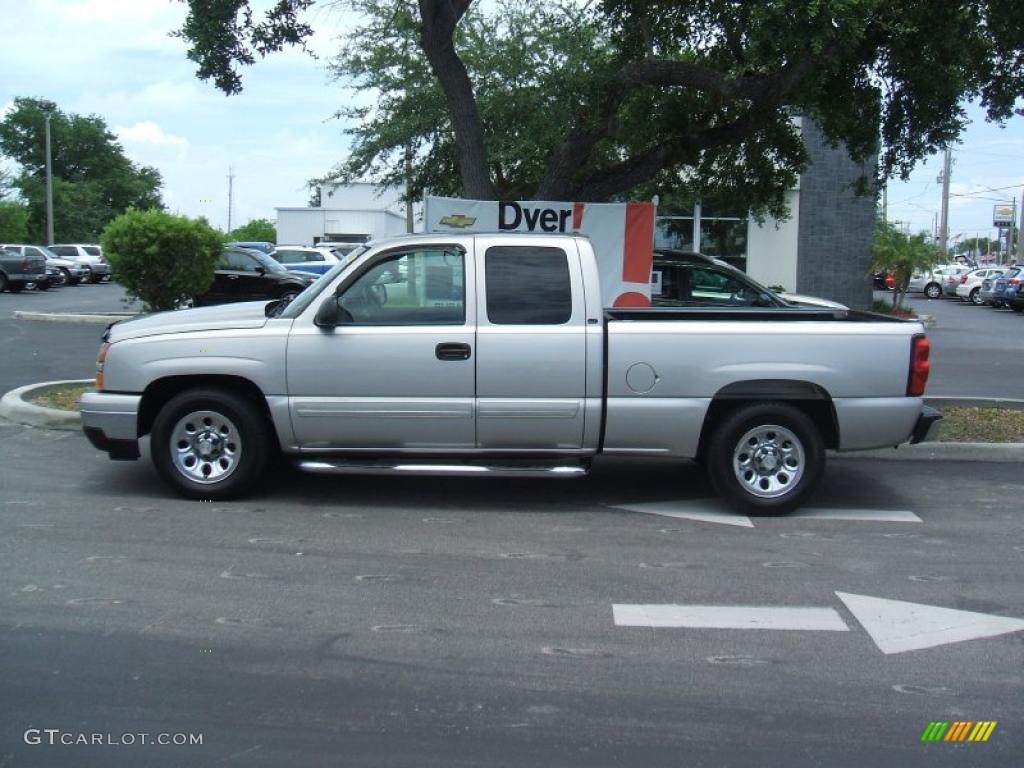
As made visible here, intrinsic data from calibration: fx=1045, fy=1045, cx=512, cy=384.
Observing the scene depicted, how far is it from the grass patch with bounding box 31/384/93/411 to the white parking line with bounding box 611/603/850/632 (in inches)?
274

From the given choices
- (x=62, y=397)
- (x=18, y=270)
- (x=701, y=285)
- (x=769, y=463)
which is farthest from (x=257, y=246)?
(x=769, y=463)

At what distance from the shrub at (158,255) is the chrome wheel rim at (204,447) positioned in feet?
34.8

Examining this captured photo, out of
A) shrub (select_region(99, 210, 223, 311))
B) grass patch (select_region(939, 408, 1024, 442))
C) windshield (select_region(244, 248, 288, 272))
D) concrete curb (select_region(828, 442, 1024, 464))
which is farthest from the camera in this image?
windshield (select_region(244, 248, 288, 272))

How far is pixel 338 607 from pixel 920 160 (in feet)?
28.9

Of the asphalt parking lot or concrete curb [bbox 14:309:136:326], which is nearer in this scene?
the asphalt parking lot

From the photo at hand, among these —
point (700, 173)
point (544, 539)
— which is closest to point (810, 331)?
point (544, 539)

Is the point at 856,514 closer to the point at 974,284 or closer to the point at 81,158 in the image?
the point at 974,284

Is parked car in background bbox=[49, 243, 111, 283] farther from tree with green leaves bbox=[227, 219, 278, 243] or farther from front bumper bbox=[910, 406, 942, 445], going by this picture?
front bumper bbox=[910, 406, 942, 445]

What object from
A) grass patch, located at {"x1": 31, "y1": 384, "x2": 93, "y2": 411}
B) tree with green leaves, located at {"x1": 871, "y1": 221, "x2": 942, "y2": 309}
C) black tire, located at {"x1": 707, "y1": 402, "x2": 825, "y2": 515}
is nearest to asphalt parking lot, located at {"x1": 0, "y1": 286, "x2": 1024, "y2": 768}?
black tire, located at {"x1": 707, "y1": 402, "x2": 825, "y2": 515}

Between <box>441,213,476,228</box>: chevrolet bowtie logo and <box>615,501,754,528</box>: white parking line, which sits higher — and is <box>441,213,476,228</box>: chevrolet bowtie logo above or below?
above

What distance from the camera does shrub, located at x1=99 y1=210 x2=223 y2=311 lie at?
56.5 feet

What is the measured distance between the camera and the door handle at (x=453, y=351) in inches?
282

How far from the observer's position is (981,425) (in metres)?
10.3

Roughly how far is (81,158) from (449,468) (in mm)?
83796
